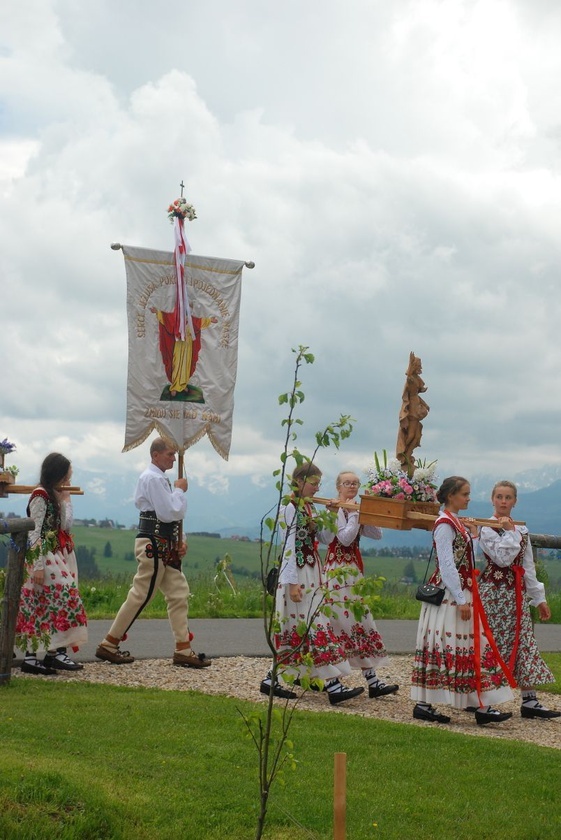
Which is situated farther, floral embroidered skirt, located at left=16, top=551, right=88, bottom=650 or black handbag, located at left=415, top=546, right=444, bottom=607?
floral embroidered skirt, located at left=16, top=551, right=88, bottom=650

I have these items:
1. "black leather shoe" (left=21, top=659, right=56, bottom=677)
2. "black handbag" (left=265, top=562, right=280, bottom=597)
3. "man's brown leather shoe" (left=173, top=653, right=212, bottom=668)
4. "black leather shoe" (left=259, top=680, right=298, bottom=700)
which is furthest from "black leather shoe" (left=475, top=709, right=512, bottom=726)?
"black leather shoe" (left=21, top=659, right=56, bottom=677)

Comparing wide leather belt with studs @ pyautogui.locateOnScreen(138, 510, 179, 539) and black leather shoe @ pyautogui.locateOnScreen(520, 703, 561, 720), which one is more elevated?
wide leather belt with studs @ pyautogui.locateOnScreen(138, 510, 179, 539)

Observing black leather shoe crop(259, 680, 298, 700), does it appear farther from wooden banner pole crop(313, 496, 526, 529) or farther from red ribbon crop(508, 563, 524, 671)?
red ribbon crop(508, 563, 524, 671)

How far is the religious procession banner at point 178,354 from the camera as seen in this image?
1102cm

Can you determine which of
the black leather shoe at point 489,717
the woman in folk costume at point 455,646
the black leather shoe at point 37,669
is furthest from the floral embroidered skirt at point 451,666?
the black leather shoe at point 37,669

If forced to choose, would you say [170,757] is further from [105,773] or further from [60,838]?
[60,838]

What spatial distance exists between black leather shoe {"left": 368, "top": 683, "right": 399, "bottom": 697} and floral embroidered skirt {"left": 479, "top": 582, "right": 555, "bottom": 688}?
1.01 m

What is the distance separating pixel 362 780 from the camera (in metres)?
6.65

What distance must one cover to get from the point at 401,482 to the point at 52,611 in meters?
3.34

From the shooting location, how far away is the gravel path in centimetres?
891

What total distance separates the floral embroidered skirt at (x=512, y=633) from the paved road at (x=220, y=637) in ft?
9.55

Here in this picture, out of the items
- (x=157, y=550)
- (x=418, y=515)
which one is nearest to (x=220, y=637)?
(x=157, y=550)

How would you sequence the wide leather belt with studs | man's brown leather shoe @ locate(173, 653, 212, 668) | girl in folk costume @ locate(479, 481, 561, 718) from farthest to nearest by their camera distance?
man's brown leather shoe @ locate(173, 653, 212, 668) → the wide leather belt with studs → girl in folk costume @ locate(479, 481, 561, 718)

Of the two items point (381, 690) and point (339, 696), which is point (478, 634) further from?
point (339, 696)
